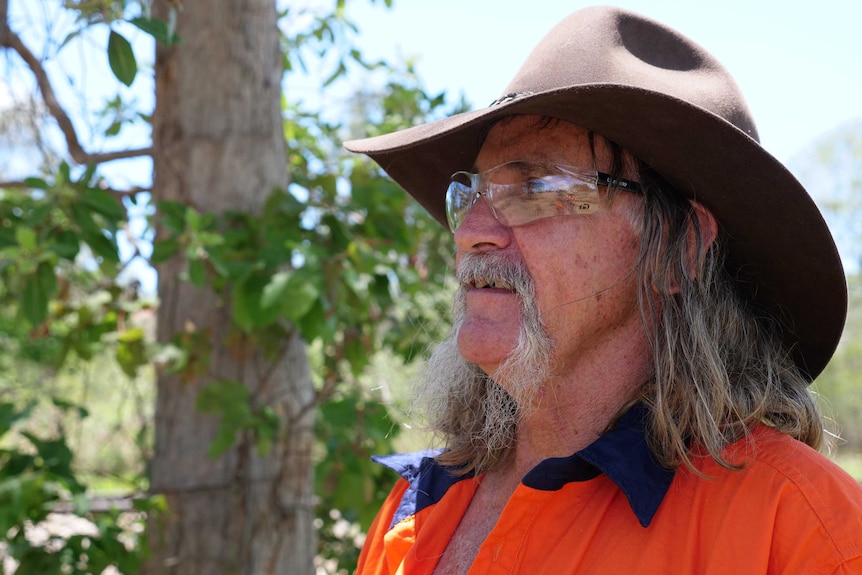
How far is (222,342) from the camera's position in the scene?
2.88 meters

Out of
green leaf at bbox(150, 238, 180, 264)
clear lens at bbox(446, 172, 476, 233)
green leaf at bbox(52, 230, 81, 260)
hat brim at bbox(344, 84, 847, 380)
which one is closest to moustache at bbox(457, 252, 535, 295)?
clear lens at bbox(446, 172, 476, 233)

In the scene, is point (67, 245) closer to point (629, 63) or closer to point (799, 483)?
point (629, 63)

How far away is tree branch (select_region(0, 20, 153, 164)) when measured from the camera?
265 centimetres

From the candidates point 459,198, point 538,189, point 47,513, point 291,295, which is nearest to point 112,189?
point 291,295

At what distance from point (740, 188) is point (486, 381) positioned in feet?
2.44

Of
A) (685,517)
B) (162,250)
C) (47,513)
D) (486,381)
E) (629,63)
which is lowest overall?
(47,513)

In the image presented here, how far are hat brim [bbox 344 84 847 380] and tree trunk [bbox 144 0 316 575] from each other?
4.29 feet

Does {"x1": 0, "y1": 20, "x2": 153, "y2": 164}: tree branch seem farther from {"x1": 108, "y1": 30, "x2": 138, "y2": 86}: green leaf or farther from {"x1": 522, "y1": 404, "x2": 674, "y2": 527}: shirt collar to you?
{"x1": 522, "y1": 404, "x2": 674, "y2": 527}: shirt collar

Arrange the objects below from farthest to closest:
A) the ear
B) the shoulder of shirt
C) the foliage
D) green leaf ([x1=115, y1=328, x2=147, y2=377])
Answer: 1. green leaf ([x1=115, y1=328, x2=147, y2=377])
2. the foliage
3. the ear
4. the shoulder of shirt

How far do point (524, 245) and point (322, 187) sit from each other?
1.49 meters

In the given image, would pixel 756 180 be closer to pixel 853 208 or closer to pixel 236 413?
pixel 236 413

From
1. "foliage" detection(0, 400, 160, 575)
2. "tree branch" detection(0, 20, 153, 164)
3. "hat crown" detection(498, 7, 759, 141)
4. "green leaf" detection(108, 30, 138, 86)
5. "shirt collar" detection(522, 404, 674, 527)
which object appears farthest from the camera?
"tree branch" detection(0, 20, 153, 164)

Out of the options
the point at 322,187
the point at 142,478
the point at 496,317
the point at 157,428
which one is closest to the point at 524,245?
the point at 496,317

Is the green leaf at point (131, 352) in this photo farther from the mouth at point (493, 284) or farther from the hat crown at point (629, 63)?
the hat crown at point (629, 63)
